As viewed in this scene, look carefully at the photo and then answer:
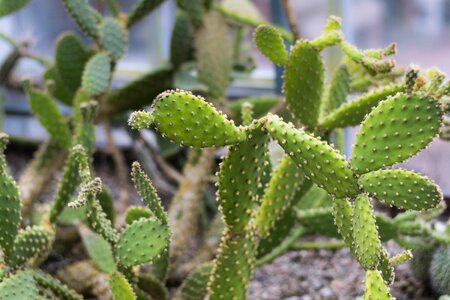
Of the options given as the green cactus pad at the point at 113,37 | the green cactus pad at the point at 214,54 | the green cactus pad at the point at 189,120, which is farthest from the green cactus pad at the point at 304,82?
the green cactus pad at the point at 214,54

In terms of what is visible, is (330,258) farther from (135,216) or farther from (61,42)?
(61,42)

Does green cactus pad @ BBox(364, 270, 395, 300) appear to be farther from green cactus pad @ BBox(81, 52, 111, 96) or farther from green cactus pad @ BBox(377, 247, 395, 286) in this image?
green cactus pad @ BBox(81, 52, 111, 96)

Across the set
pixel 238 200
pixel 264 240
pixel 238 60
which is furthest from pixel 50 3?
pixel 238 200

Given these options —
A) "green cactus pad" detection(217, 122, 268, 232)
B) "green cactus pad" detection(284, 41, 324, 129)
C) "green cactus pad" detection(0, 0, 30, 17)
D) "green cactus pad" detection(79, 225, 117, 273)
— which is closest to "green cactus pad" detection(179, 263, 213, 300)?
"green cactus pad" detection(79, 225, 117, 273)

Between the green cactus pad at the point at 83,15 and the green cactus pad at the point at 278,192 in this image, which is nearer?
the green cactus pad at the point at 278,192

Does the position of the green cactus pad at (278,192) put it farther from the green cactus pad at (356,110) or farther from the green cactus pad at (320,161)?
the green cactus pad at (320,161)

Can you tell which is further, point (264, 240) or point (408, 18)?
point (408, 18)
